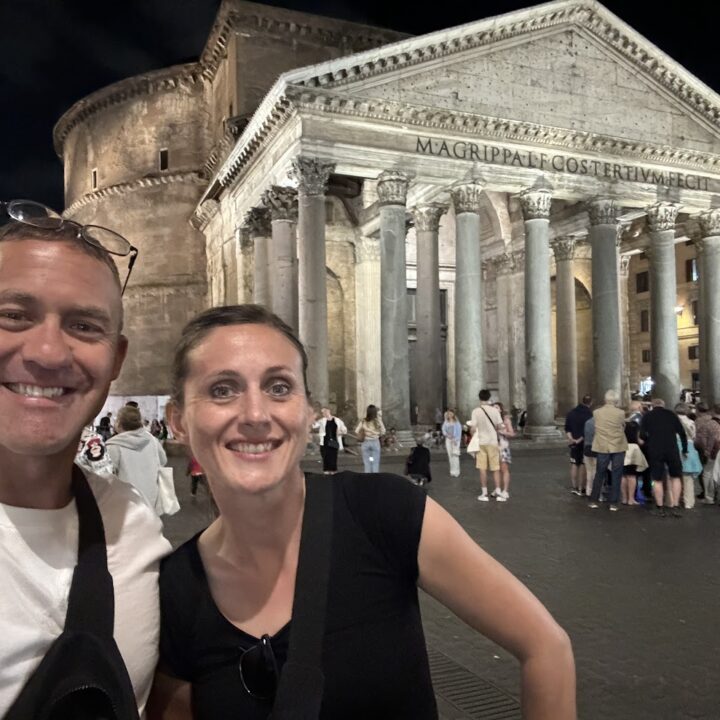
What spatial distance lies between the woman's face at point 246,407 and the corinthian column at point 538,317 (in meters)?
18.2

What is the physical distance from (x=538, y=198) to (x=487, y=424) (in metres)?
10.7

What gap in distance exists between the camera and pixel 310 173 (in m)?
16.7

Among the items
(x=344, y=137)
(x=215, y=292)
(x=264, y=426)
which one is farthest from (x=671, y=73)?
(x=264, y=426)

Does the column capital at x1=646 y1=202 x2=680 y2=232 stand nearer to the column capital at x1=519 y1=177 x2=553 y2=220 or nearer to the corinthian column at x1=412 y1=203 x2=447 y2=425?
the column capital at x1=519 y1=177 x2=553 y2=220

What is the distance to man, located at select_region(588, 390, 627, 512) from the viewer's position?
387 inches

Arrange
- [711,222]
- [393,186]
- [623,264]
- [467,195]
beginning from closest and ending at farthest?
[393,186], [467,195], [711,222], [623,264]

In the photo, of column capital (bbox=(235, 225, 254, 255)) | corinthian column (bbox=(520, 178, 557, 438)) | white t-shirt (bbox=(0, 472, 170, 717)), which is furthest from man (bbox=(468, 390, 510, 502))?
column capital (bbox=(235, 225, 254, 255))

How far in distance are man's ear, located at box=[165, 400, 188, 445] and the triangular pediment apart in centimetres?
1571

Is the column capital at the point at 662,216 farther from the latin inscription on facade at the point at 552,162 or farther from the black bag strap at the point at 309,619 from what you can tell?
the black bag strap at the point at 309,619

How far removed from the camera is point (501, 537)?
8.02 meters

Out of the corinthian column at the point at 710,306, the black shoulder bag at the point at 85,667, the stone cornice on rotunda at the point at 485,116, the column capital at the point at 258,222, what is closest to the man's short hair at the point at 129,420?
the black shoulder bag at the point at 85,667

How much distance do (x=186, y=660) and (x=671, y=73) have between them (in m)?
23.1

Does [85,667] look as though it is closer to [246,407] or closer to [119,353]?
[246,407]

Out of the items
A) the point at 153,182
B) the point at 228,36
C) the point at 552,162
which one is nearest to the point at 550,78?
the point at 552,162
